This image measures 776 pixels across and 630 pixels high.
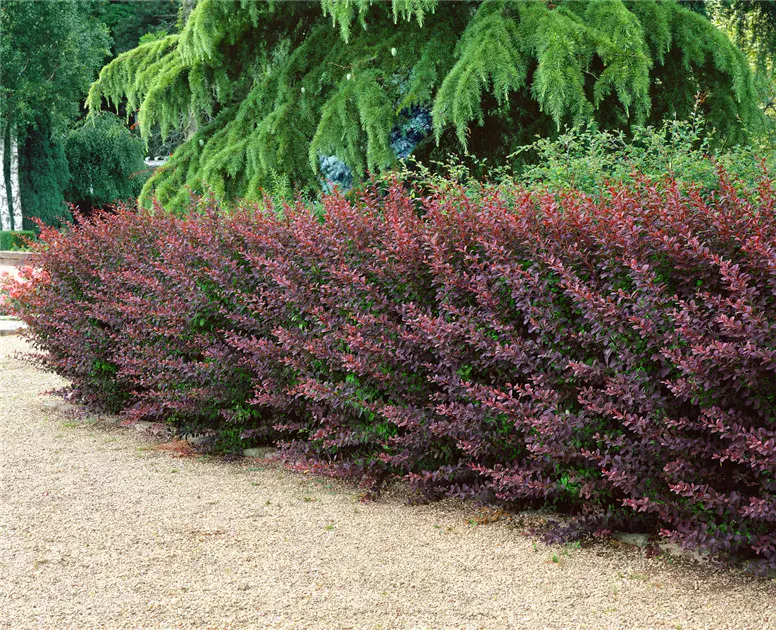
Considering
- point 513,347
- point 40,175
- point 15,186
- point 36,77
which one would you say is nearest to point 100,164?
point 40,175

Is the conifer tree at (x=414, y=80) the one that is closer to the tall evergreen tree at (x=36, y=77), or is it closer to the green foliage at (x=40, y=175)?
the tall evergreen tree at (x=36, y=77)

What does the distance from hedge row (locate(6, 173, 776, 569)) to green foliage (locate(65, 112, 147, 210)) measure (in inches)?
1150

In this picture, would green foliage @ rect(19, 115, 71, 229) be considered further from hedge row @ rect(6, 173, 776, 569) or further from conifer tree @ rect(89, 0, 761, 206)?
hedge row @ rect(6, 173, 776, 569)

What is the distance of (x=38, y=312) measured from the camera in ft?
21.4

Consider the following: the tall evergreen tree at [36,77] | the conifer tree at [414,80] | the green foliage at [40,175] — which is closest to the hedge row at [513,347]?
the conifer tree at [414,80]

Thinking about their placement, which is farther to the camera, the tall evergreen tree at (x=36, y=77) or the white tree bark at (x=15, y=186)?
the white tree bark at (x=15, y=186)

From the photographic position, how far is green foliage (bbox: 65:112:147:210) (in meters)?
32.3

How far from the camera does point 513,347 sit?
3354 mm

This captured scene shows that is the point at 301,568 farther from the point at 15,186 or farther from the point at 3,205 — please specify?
the point at 3,205

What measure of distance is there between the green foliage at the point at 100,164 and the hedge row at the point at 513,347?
29213mm

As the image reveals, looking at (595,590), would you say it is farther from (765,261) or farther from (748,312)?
(765,261)

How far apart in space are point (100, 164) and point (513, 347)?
32.5 meters

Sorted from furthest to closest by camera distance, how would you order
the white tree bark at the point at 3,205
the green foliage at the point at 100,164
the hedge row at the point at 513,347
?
1. the green foliage at the point at 100,164
2. the white tree bark at the point at 3,205
3. the hedge row at the point at 513,347

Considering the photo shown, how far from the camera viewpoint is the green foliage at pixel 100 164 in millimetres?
32312
